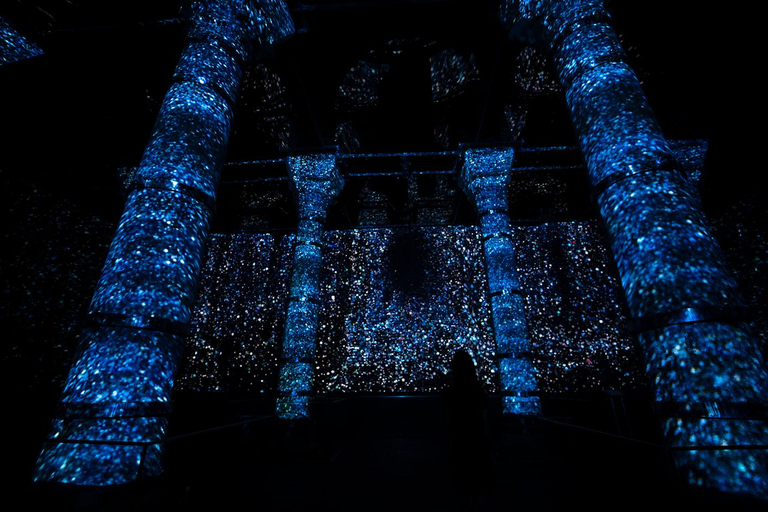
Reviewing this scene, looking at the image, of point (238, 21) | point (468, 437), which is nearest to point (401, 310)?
point (468, 437)

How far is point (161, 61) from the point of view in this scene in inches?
174

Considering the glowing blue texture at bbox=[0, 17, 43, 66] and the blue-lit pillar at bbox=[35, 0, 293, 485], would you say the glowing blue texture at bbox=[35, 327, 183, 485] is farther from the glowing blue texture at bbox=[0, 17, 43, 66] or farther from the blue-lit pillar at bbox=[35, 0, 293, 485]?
the glowing blue texture at bbox=[0, 17, 43, 66]

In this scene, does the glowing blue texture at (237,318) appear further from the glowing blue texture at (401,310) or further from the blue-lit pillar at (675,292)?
the blue-lit pillar at (675,292)

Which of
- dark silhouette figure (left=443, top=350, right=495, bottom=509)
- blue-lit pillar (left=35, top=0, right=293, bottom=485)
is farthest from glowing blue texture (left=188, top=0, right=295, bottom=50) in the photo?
dark silhouette figure (left=443, top=350, right=495, bottom=509)

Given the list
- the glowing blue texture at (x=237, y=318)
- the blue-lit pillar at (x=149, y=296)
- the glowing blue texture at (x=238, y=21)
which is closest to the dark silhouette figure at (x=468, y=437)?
the blue-lit pillar at (x=149, y=296)

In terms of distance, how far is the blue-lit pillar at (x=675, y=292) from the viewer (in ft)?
3.91

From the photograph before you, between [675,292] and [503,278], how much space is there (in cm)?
390

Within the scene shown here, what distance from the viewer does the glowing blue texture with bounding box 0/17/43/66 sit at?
3.63m

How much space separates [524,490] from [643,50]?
17.8 ft

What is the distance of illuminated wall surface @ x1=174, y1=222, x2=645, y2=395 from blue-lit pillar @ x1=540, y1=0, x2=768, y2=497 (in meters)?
6.49

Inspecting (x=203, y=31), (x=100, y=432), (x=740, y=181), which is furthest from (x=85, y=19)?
(x=740, y=181)

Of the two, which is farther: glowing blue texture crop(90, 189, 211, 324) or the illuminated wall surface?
the illuminated wall surface

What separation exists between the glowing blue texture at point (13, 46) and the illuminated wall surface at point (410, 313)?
5.91 metres

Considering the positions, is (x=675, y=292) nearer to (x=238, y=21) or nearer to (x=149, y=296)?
(x=149, y=296)
